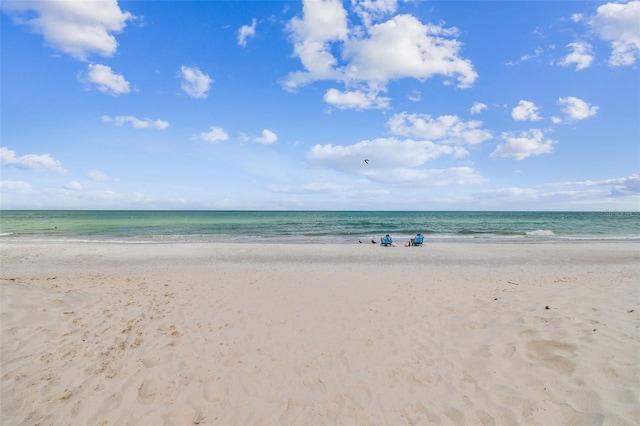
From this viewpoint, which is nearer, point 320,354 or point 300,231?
point 320,354

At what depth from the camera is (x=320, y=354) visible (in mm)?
5977

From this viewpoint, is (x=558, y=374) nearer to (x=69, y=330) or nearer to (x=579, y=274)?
(x=69, y=330)

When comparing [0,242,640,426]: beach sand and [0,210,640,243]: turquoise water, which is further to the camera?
[0,210,640,243]: turquoise water

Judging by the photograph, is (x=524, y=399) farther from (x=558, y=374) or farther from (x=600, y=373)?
(x=600, y=373)

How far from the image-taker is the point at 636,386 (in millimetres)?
4098

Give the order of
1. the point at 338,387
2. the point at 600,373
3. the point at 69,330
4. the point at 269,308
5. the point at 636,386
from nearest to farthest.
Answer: the point at 636,386
the point at 600,373
the point at 338,387
the point at 69,330
the point at 269,308

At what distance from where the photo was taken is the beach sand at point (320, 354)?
4.28 m

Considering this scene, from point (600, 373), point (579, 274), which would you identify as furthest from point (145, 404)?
point (579, 274)

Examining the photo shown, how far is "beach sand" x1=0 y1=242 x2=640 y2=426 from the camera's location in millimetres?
4277

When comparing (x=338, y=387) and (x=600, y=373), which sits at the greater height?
(x=600, y=373)

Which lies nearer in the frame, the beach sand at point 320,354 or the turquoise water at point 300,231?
the beach sand at point 320,354

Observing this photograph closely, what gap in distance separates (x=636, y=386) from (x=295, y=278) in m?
9.92

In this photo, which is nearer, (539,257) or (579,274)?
(579,274)

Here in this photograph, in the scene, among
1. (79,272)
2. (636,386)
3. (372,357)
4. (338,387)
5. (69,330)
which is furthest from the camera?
(79,272)
